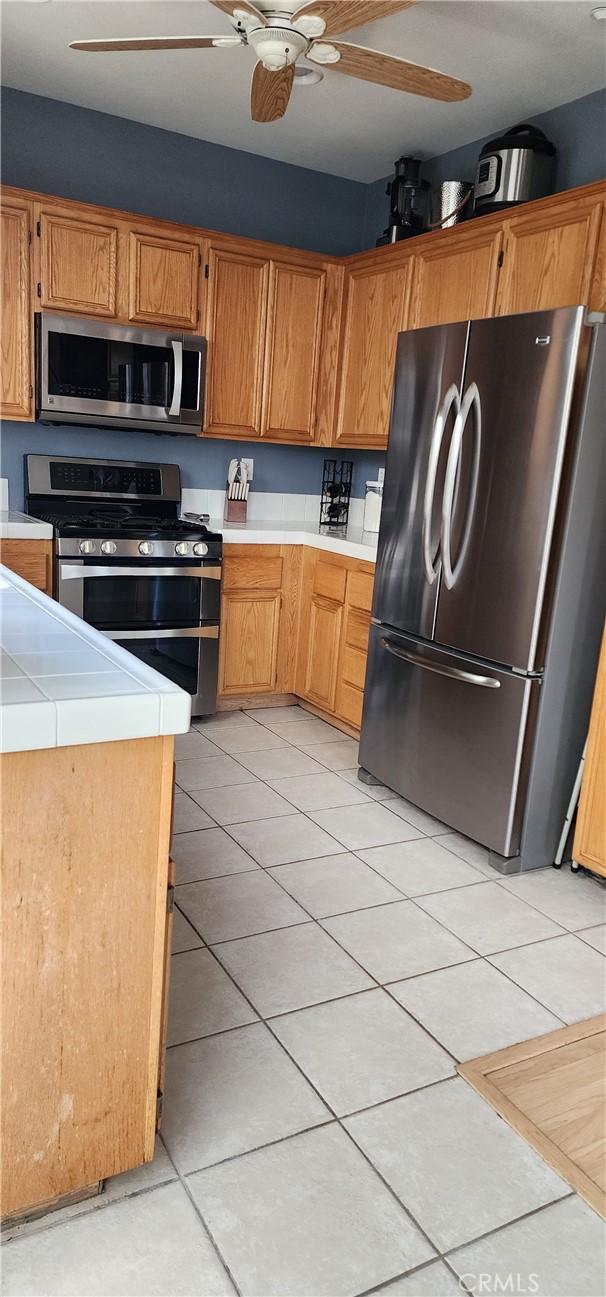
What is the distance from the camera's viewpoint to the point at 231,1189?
1.44 metres

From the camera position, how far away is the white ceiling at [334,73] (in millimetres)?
2867

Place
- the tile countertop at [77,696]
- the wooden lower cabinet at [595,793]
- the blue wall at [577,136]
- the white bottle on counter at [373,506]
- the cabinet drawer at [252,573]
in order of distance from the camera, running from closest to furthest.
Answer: the tile countertop at [77,696]
the wooden lower cabinet at [595,793]
the blue wall at [577,136]
the cabinet drawer at [252,573]
the white bottle on counter at [373,506]

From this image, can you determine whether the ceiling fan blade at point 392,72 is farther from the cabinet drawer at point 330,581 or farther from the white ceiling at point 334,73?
the cabinet drawer at point 330,581

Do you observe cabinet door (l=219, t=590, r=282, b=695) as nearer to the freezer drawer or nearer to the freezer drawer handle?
the freezer drawer

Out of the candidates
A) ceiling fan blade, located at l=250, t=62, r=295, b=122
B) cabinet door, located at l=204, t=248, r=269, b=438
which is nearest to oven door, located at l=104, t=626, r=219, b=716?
cabinet door, located at l=204, t=248, r=269, b=438

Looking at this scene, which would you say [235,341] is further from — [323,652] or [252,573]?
[323,652]

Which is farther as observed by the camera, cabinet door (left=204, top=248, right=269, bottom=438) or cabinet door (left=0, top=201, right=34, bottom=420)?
cabinet door (left=204, top=248, right=269, bottom=438)

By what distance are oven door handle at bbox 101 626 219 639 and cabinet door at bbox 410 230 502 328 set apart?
1632 mm

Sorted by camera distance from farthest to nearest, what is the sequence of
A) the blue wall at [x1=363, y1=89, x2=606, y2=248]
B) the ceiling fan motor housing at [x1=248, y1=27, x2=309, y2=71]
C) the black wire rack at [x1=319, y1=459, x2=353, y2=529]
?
the black wire rack at [x1=319, y1=459, x2=353, y2=529] < the blue wall at [x1=363, y1=89, x2=606, y2=248] < the ceiling fan motor housing at [x1=248, y1=27, x2=309, y2=71]

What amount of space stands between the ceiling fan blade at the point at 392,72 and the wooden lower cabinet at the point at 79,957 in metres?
2.06

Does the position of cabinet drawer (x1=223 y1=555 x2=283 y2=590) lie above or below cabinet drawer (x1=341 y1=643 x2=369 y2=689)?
above

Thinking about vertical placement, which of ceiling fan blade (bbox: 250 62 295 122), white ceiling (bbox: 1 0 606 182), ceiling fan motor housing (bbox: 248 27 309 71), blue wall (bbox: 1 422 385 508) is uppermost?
white ceiling (bbox: 1 0 606 182)

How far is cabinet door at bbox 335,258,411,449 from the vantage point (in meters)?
3.90

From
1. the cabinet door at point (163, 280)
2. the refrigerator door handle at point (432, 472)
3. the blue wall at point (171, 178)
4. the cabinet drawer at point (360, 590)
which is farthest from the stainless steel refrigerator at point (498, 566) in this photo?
the blue wall at point (171, 178)
